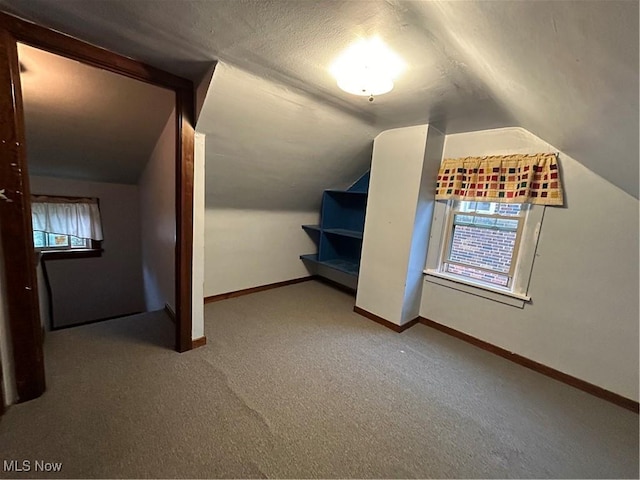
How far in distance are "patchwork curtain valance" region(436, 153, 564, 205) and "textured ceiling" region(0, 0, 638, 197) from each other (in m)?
0.23

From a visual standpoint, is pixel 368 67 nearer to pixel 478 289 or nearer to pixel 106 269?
pixel 478 289

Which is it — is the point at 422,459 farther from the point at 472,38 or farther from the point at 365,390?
the point at 472,38

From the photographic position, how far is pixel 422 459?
133 cm

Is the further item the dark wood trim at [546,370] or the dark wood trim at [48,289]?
the dark wood trim at [48,289]

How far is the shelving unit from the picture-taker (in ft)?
11.4

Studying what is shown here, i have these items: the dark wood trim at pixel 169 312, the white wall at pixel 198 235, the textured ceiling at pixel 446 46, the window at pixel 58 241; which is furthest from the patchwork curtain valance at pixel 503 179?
the window at pixel 58 241

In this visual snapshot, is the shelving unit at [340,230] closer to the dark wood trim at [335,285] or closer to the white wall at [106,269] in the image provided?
the dark wood trim at [335,285]

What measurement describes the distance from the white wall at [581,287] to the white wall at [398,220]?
576 mm

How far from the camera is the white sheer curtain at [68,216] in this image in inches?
126

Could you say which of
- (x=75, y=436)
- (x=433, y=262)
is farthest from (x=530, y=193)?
(x=75, y=436)

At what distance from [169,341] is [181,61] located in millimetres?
2002

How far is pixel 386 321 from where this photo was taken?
105 inches

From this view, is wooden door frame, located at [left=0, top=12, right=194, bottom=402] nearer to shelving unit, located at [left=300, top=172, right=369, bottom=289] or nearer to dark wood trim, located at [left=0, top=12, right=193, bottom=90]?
dark wood trim, located at [left=0, top=12, right=193, bottom=90]

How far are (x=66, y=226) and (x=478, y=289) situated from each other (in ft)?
15.5
